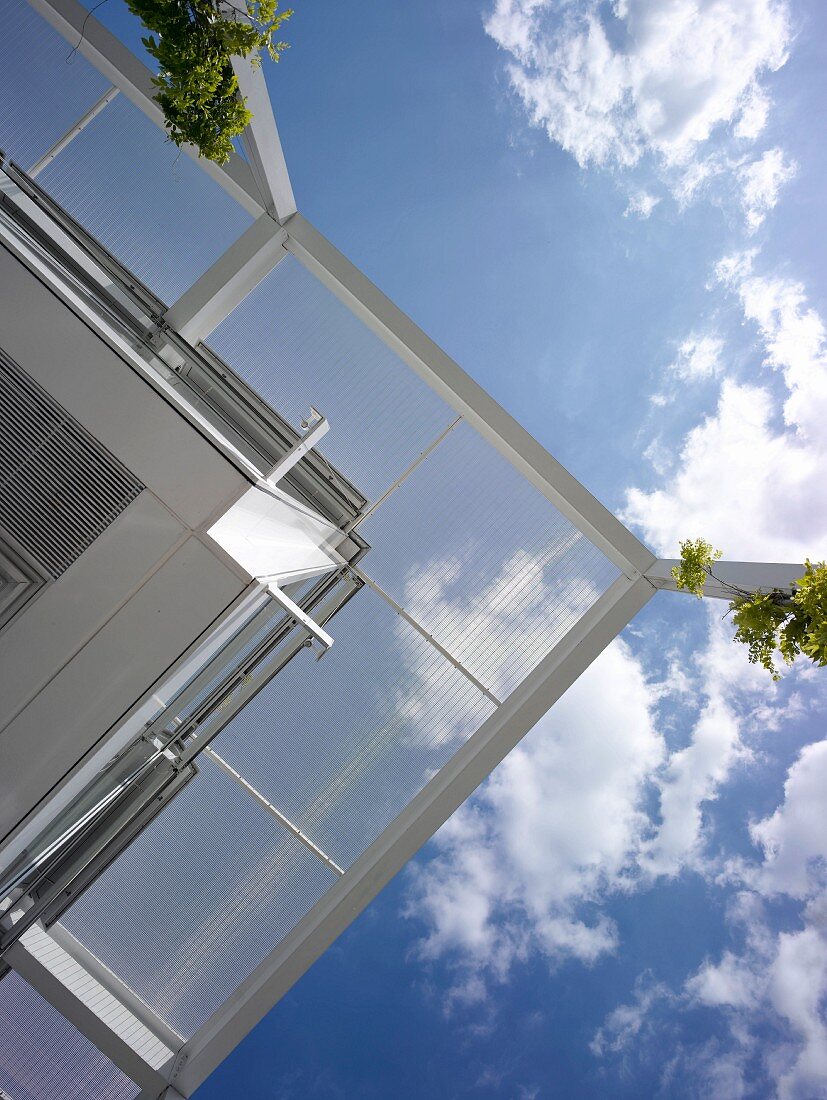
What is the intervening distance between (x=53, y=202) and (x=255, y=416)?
2362mm

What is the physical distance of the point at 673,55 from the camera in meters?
6.98

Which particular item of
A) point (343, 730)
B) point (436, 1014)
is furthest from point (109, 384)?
point (436, 1014)

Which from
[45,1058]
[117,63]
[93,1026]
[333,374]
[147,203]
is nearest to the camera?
[93,1026]

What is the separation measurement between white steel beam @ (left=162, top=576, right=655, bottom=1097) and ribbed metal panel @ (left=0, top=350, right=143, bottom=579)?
3.50m

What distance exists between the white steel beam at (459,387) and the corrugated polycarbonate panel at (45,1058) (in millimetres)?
5748

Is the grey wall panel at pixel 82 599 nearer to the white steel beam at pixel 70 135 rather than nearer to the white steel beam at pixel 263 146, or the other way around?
the white steel beam at pixel 263 146

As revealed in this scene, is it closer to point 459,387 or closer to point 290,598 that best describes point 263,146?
point 459,387

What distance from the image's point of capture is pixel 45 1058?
15.8 ft

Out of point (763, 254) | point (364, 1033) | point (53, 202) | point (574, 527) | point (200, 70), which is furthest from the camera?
point (364, 1033)

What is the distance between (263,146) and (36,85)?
101 inches

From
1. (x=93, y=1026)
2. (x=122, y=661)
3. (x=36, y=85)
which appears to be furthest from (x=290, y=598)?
(x=36, y=85)

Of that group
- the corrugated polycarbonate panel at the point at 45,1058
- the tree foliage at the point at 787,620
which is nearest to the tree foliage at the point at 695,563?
the tree foliage at the point at 787,620

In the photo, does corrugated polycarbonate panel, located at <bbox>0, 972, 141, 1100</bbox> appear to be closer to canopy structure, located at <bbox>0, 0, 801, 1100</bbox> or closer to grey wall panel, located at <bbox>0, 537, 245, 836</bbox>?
canopy structure, located at <bbox>0, 0, 801, 1100</bbox>

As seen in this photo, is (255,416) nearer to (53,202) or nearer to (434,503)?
(434,503)
